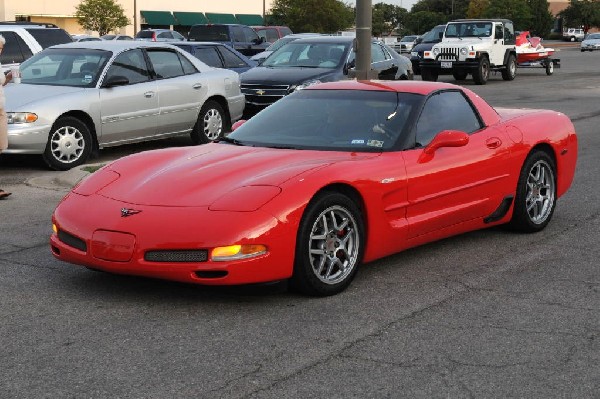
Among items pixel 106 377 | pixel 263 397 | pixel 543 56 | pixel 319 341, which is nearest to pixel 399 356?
pixel 319 341

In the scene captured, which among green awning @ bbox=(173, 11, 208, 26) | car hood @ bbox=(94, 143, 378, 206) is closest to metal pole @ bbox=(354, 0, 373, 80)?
car hood @ bbox=(94, 143, 378, 206)

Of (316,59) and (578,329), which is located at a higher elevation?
(316,59)

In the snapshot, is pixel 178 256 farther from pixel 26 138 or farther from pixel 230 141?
pixel 26 138

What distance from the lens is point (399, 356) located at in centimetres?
489

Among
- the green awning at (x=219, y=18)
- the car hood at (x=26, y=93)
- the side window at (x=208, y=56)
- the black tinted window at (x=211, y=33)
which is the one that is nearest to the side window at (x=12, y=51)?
the side window at (x=208, y=56)

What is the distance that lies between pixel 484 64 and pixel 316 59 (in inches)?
524

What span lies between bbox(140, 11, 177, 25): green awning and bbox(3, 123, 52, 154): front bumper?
2829 inches

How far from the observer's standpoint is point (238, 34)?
32969 mm

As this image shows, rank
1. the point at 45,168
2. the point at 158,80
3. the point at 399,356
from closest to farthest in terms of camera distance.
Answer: the point at 399,356 → the point at 45,168 → the point at 158,80

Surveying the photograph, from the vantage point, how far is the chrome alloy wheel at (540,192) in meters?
7.89

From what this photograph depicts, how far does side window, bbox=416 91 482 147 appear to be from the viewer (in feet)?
23.0

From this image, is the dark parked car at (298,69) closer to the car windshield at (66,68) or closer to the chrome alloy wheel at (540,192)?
the car windshield at (66,68)

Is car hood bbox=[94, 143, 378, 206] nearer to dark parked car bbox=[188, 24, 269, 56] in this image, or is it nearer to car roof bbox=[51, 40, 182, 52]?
car roof bbox=[51, 40, 182, 52]

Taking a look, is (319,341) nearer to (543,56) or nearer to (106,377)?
(106,377)
